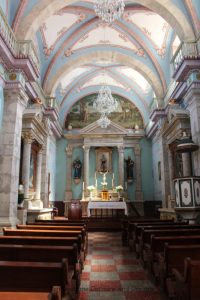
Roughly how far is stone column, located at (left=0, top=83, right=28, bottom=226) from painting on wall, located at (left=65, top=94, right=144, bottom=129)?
9249 mm

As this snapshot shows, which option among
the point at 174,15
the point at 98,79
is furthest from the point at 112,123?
the point at 174,15

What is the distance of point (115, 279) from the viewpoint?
3959 millimetres

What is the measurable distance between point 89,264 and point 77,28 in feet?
30.3

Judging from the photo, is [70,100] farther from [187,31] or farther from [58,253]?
[58,253]

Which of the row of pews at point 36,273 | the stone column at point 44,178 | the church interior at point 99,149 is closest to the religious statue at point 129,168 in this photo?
the church interior at point 99,149

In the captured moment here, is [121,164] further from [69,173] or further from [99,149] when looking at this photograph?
[69,173]

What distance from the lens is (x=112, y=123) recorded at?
15.9 m

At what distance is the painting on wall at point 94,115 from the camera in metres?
16.8

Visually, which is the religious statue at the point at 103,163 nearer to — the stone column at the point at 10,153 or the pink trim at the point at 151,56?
the pink trim at the point at 151,56

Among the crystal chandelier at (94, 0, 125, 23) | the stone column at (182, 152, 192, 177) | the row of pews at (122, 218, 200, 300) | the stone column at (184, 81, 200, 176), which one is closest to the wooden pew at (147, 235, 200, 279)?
the row of pews at (122, 218, 200, 300)

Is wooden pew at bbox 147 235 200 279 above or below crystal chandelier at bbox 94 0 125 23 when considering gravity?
below

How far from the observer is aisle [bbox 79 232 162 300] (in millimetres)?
3281

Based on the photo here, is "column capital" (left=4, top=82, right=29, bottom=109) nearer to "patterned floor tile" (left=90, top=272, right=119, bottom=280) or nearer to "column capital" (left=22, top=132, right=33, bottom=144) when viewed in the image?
"column capital" (left=22, top=132, right=33, bottom=144)

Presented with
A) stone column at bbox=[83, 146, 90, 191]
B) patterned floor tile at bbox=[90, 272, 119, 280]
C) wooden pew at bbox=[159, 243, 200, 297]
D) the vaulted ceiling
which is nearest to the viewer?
wooden pew at bbox=[159, 243, 200, 297]
